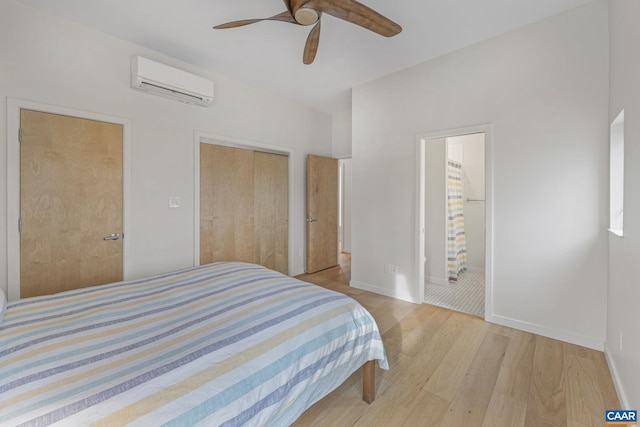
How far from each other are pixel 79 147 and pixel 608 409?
417 centimetres

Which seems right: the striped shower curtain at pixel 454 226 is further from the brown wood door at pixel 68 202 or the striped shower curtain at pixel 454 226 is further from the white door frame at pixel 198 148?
the brown wood door at pixel 68 202

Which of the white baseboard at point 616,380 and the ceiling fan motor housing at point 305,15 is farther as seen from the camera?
the ceiling fan motor housing at point 305,15

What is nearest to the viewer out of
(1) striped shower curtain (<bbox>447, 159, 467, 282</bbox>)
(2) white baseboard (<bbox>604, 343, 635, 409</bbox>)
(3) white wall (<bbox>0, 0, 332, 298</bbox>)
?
(2) white baseboard (<bbox>604, 343, 635, 409</bbox>)

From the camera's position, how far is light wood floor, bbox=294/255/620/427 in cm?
152

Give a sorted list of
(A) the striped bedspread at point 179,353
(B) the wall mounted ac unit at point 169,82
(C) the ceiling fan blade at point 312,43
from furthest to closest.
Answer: (B) the wall mounted ac unit at point 169,82 → (C) the ceiling fan blade at point 312,43 → (A) the striped bedspread at point 179,353

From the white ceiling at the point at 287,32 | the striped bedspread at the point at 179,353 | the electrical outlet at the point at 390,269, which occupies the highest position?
the white ceiling at the point at 287,32

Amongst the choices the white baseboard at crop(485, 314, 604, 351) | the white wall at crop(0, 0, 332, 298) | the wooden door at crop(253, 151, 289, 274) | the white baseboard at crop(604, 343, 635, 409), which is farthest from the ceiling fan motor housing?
the white baseboard at crop(485, 314, 604, 351)

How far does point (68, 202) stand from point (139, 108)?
41.8 inches

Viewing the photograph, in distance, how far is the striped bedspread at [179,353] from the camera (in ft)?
2.69

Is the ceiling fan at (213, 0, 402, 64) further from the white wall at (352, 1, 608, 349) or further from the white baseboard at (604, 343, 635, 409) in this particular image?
the white baseboard at (604, 343, 635, 409)

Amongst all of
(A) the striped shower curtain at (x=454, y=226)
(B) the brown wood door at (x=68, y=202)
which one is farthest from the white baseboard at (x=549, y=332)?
(B) the brown wood door at (x=68, y=202)

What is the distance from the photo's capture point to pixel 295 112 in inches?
162

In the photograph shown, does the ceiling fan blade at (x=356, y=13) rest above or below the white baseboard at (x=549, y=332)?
above

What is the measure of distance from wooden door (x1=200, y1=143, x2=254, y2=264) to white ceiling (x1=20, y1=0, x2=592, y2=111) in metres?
0.98
